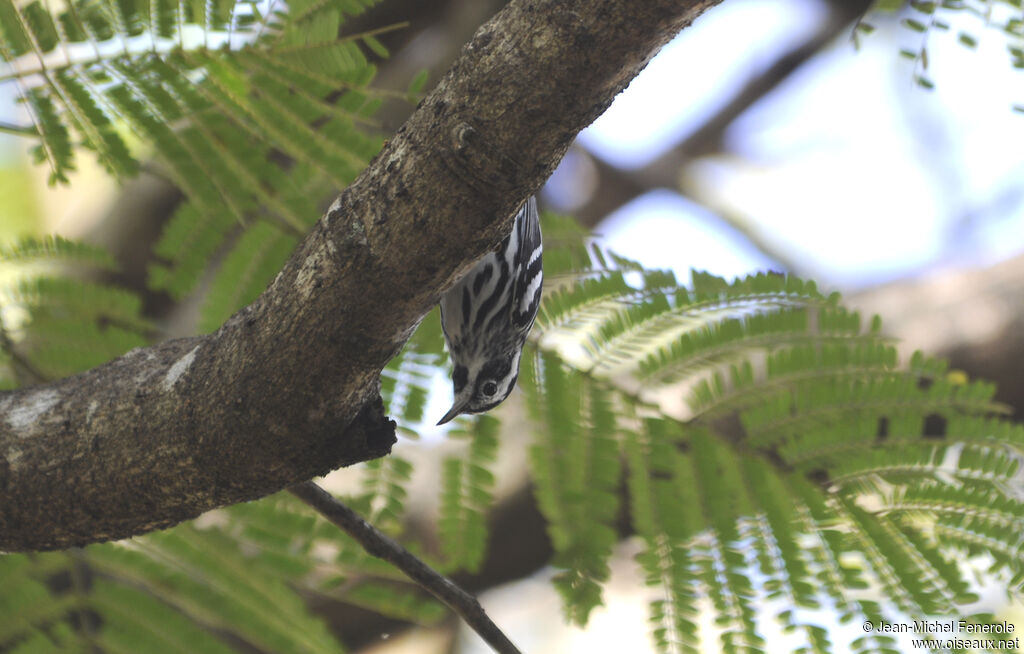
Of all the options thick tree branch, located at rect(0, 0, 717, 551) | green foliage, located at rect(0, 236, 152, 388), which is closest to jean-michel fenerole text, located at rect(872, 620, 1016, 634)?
thick tree branch, located at rect(0, 0, 717, 551)

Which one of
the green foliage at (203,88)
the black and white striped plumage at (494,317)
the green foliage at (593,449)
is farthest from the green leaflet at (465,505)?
the green foliage at (203,88)

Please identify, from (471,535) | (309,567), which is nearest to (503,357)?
(471,535)

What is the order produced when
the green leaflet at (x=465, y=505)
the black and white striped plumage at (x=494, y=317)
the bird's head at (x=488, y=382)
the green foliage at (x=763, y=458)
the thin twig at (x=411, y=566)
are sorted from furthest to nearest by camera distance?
the bird's head at (x=488, y=382)
the green leaflet at (x=465, y=505)
the black and white striped plumage at (x=494, y=317)
the green foliage at (x=763, y=458)
the thin twig at (x=411, y=566)

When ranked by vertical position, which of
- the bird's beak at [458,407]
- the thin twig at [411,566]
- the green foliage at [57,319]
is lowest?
the thin twig at [411,566]

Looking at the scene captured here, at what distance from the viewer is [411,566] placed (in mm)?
2176

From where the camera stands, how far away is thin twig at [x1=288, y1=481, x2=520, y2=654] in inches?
84.4

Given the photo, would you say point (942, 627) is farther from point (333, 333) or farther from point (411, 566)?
point (333, 333)

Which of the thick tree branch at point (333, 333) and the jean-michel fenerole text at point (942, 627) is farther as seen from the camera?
the jean-michel fenerole text at point (942, 627)

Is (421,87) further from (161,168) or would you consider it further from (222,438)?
(161,168)

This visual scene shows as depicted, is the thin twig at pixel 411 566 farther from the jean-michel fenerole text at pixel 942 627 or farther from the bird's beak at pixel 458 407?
the jean-michel fenerole text at pixel 942 627

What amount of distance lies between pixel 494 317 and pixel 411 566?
4.52ft

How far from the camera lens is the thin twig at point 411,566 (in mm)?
2145

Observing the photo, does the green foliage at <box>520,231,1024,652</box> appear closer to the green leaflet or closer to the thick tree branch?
the green leaflet

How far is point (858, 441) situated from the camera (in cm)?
313
